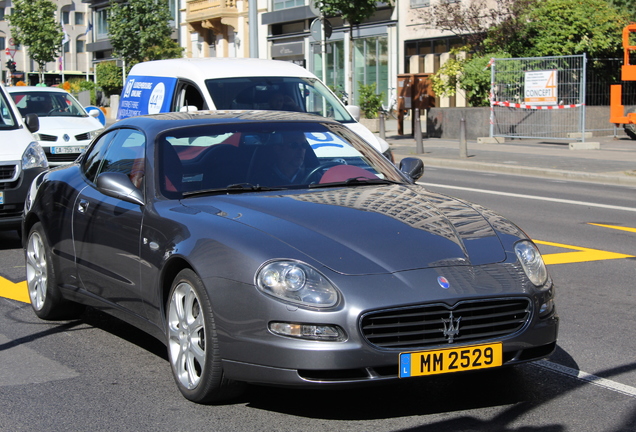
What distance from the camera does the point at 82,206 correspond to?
20.4ft

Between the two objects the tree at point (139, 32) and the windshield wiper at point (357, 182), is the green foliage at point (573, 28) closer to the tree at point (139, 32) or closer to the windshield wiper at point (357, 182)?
the windshield wiper at point (357, 182)

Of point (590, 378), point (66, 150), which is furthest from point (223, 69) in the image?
point (590, 378)

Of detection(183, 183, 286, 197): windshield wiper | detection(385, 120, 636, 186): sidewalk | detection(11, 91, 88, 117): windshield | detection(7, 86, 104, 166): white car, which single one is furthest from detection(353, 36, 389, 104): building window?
detection(183, 183, 286, 197): windshield wiper

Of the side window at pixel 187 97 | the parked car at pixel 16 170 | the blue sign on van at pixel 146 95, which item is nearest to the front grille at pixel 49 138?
the blue sign on van at pixel 146 95

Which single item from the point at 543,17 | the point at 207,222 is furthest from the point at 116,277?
the point at 543,17

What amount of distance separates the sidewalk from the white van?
6691 mm

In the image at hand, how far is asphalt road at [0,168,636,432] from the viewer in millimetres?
4527

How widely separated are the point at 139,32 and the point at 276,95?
37.6m

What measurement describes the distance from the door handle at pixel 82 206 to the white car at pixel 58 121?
1108 centimetres

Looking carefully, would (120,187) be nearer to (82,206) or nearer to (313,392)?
(82,206)

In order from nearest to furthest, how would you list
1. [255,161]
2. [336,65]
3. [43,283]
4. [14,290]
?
[255,161], [43,283], [14,290], [336,65]

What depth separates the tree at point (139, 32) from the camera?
47844 millimetres

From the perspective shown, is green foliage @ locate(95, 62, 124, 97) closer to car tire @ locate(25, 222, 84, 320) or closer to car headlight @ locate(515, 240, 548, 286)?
car tire @ locate(25, 222, 84, 320)

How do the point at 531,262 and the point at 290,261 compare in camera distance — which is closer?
the point at 290,261
